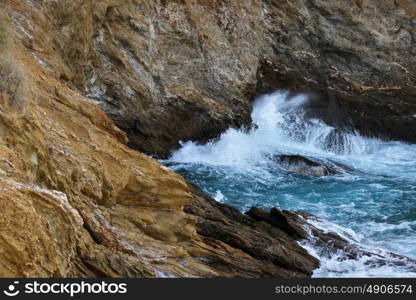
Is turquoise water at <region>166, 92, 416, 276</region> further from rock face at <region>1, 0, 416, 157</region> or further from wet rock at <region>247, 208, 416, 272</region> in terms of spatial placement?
rock face at <region>1, 0, 416, 157</region>

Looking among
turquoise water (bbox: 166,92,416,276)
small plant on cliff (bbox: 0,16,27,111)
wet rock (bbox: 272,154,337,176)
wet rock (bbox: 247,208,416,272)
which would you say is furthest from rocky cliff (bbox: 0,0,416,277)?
wet rock (bbox: 272,154,337,176)

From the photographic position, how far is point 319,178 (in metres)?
15.5

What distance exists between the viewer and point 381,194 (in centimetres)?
1446

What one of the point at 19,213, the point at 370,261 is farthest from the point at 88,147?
the point at 370,261

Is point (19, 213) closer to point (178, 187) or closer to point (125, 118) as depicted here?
point (178, 187)

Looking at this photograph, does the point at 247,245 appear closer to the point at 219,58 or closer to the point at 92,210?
the point at 92,210

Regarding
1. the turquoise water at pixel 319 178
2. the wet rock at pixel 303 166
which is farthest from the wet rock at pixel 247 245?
the wet rock at pixel 303 166

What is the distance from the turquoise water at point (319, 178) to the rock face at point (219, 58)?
54 centimetres

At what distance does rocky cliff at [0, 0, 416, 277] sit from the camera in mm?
6410

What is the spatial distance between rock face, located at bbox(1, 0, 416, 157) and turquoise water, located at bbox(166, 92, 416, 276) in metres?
0.54

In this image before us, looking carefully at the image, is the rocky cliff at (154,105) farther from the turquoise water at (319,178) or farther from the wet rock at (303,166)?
the wet rock at (303,166)

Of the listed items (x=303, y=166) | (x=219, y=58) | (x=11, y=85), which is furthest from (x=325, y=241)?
(x=219, y=58)

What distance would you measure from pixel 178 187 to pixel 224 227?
1087 millimetres

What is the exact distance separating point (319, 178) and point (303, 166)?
24.4 inches
